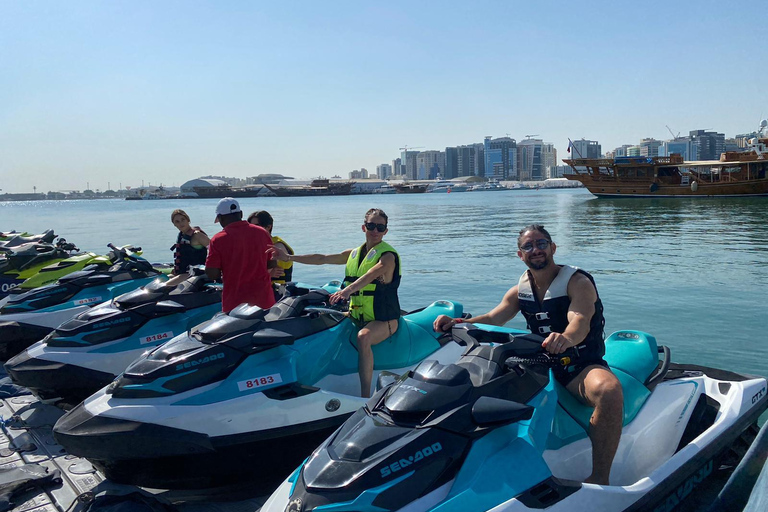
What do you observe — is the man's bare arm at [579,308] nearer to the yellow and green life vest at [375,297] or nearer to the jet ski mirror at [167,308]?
the yellow and green life vest at [375,297]

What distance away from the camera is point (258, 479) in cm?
376

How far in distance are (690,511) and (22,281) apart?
855 centimetres

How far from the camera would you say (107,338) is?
16.6ft

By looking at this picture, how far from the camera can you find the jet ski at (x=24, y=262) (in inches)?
337

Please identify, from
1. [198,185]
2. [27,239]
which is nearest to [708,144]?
[198,185]

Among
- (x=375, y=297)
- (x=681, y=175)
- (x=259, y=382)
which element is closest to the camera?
(x=259, y=382)

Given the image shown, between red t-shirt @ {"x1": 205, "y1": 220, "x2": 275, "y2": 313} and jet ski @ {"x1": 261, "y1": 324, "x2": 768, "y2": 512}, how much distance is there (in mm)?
2319

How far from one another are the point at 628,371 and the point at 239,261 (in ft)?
Result: 9.82

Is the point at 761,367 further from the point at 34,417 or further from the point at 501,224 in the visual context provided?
the point at 501,224

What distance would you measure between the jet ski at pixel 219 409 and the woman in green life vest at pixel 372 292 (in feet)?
0.98

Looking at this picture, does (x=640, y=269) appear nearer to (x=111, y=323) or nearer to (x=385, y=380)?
(x=111, y=323)

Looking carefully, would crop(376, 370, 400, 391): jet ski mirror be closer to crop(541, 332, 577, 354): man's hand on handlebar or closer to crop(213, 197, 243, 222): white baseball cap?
crop(541, 332, 577, 354): man's hand on handlebar

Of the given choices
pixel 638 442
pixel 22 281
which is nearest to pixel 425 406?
pixel 638 442

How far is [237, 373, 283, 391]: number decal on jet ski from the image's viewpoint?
3.66 metres
